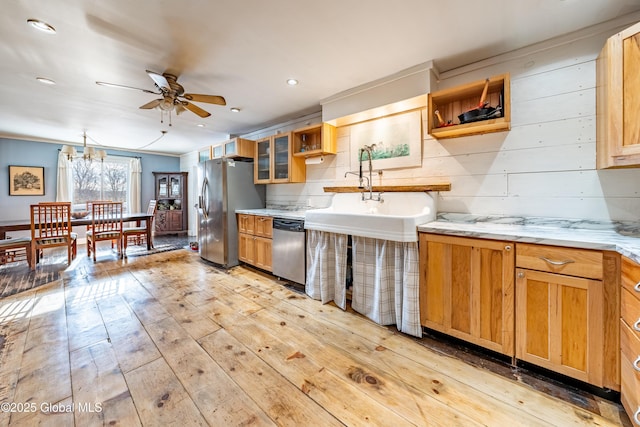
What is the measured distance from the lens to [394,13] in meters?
1.66

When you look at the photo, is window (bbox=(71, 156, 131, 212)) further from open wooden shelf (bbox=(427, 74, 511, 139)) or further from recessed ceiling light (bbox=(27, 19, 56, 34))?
open wooden shelf (bbox=(427, 74, 511, 139))

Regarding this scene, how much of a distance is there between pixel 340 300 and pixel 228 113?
3.13m

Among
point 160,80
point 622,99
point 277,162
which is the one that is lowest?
point 622,99

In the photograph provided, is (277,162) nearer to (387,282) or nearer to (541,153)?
(387,282)

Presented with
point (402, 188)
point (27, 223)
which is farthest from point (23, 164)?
point (402, 188)

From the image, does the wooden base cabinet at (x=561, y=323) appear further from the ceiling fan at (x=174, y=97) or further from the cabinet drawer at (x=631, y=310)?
the ceiling fan at (x=174, y=97)

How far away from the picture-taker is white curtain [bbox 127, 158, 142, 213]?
6504 mm

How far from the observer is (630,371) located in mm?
1162

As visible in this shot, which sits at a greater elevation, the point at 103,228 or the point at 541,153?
the point at 541,153

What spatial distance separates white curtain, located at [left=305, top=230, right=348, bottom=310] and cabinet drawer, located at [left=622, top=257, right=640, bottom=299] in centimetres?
175

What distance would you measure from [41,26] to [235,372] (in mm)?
2774

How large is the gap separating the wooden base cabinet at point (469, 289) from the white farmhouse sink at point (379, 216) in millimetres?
196

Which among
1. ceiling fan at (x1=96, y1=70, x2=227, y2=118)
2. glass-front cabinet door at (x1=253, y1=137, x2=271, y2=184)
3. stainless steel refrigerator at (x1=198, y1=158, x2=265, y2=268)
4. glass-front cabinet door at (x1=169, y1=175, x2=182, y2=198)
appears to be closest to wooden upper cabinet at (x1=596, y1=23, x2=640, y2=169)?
ceiling fan at (x1=96, y1=70, x2=227, y2=118)

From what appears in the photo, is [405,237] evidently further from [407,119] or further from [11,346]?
[11,346]
